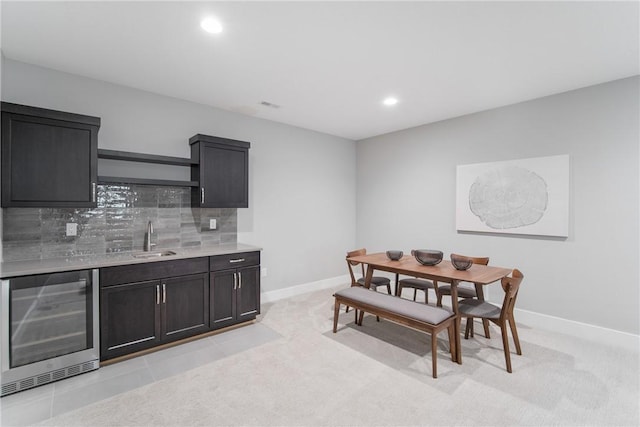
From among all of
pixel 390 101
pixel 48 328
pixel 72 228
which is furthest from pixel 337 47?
pixel 48 328

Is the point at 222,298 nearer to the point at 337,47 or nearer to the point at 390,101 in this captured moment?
the point at 337,47

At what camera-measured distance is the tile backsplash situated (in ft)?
8.77

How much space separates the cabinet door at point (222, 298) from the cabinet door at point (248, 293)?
7 centimetres

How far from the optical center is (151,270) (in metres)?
2.80

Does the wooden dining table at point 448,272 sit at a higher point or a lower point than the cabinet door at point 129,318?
higher

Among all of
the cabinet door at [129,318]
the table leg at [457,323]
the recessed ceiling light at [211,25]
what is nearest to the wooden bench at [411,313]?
the table leg at [457,323]

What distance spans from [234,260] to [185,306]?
673 millimetres

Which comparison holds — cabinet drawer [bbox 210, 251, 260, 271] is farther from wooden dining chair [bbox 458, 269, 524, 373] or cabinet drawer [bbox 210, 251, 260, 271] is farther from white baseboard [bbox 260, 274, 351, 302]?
wooden dining chair [bbox 458, 269, 524, 373]

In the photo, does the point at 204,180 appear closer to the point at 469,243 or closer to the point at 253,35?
the point at 253,35

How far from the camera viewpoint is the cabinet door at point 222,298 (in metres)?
3.22

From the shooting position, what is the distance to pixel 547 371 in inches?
99.3

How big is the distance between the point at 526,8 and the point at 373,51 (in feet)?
3.48

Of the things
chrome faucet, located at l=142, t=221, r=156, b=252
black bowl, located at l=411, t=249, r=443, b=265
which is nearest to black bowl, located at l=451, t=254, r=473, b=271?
black bowl, located at l=411, t=249, r=443, b=265

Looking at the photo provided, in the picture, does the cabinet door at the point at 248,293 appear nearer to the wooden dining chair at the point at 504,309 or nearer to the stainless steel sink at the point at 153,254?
the stainless steel sink at the point at 153,254
